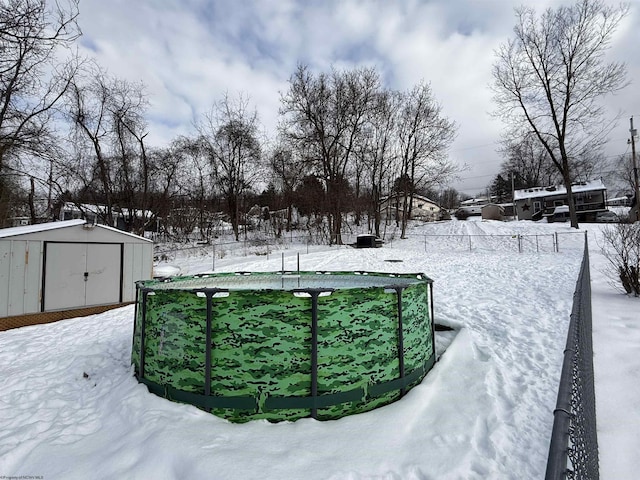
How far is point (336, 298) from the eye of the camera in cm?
354

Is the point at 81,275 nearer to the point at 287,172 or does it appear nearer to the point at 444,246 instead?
the point at 444,246

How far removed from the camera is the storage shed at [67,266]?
753 centimetres

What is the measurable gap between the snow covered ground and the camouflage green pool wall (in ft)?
0.54

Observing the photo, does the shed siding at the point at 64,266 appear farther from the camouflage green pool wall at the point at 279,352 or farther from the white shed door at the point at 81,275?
the camouflage green pool wall at the point at 279,352

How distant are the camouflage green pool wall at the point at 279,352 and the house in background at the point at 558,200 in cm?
4765

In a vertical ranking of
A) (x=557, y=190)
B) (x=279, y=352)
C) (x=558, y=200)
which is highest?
(x=557, y=190)

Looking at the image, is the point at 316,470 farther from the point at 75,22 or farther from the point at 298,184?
the point at 298,184

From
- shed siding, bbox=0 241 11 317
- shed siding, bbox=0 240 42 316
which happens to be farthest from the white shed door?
shed siding, bbox=0 241 11 317

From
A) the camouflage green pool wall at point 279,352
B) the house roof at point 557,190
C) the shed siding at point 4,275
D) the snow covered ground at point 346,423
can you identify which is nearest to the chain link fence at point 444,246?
the shed siding at point 4,275

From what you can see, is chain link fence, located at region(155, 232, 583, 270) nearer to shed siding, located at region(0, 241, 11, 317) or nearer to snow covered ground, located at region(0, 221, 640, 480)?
shed siding, located at region(0, 241, 11, 317)

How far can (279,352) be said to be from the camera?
3391 mm

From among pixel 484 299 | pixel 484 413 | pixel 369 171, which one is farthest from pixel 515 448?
pixel 369 171

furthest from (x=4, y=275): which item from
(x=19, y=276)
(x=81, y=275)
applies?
(x=81, y=275)

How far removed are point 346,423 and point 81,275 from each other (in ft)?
29.2
